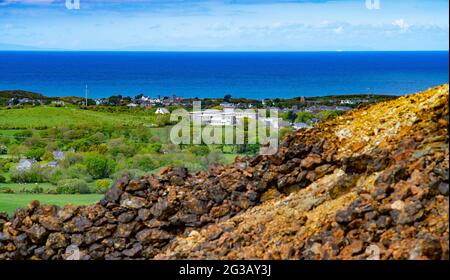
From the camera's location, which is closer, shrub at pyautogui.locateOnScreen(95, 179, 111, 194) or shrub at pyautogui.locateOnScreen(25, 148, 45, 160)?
shrub at pyautogui.locateOnScreen(95, 179, 111, 194)

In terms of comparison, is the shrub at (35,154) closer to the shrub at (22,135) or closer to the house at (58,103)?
the shrub at (22,135)

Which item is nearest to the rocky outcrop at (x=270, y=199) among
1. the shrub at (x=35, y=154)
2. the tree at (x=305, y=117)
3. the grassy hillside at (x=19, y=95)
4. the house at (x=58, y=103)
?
the shrub at (x=35, y=154)

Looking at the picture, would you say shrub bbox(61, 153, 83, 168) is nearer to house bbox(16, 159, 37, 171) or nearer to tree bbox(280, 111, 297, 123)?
house bbox(16, 159, 37, 171)

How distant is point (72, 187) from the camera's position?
11789 millimetres

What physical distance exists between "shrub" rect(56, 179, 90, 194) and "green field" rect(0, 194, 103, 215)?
171 mm

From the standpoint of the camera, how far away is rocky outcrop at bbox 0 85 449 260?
25.4 ft

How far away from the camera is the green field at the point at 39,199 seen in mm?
11008

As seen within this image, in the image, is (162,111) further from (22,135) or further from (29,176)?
(29,176)

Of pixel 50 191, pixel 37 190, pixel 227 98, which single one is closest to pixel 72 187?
pixel 50 191

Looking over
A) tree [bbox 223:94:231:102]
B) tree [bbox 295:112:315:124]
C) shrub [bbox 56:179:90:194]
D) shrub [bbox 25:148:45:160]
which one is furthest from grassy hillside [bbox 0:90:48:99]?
shrub [bbox 56:179:90:194]

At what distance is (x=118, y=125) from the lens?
16.1 metres

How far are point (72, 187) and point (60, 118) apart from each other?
6.41 m

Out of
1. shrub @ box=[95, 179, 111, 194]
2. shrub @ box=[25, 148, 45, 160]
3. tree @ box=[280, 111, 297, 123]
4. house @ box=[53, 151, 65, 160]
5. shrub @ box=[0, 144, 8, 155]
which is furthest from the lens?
tree @ box=[280, 111, 297, 123]
